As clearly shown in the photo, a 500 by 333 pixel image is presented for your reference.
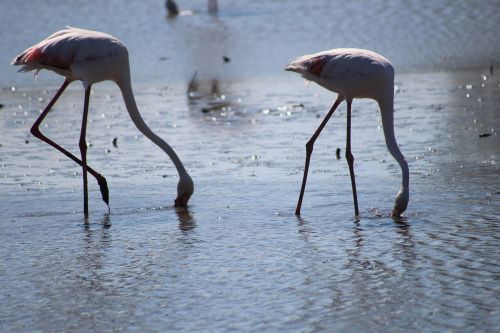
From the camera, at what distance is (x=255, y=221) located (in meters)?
7.45

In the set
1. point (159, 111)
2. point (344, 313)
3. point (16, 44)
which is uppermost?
point (16, 44)

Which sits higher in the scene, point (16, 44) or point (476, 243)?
point (16, 44)

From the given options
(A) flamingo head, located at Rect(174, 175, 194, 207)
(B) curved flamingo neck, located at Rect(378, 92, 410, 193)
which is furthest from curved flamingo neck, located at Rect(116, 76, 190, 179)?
(B) curved flamingo neck, located at Rect(378, 92, 410, 193)

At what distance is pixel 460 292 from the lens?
17.9ft

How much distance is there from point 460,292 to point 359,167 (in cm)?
394

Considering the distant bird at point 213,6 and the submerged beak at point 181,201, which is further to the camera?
the distant bird at point 213,6

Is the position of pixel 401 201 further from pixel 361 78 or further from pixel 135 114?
pixel 135 114

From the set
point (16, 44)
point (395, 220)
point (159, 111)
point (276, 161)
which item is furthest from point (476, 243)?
point (16, 44)

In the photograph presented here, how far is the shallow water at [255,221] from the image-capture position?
5320 millimetres

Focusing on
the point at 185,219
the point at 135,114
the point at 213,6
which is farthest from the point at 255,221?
the point at 213,6

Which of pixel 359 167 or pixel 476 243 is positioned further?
pixel 359 167

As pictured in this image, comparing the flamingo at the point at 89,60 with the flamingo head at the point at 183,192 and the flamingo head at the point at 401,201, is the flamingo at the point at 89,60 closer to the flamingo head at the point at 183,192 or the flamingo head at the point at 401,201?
the flamingo head at the point at 183,192

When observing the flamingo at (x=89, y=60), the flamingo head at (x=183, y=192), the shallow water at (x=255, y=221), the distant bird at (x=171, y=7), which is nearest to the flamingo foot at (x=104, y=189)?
the flamingo at (x=89, y=60)

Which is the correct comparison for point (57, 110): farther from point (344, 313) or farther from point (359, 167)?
point (344, 313)
